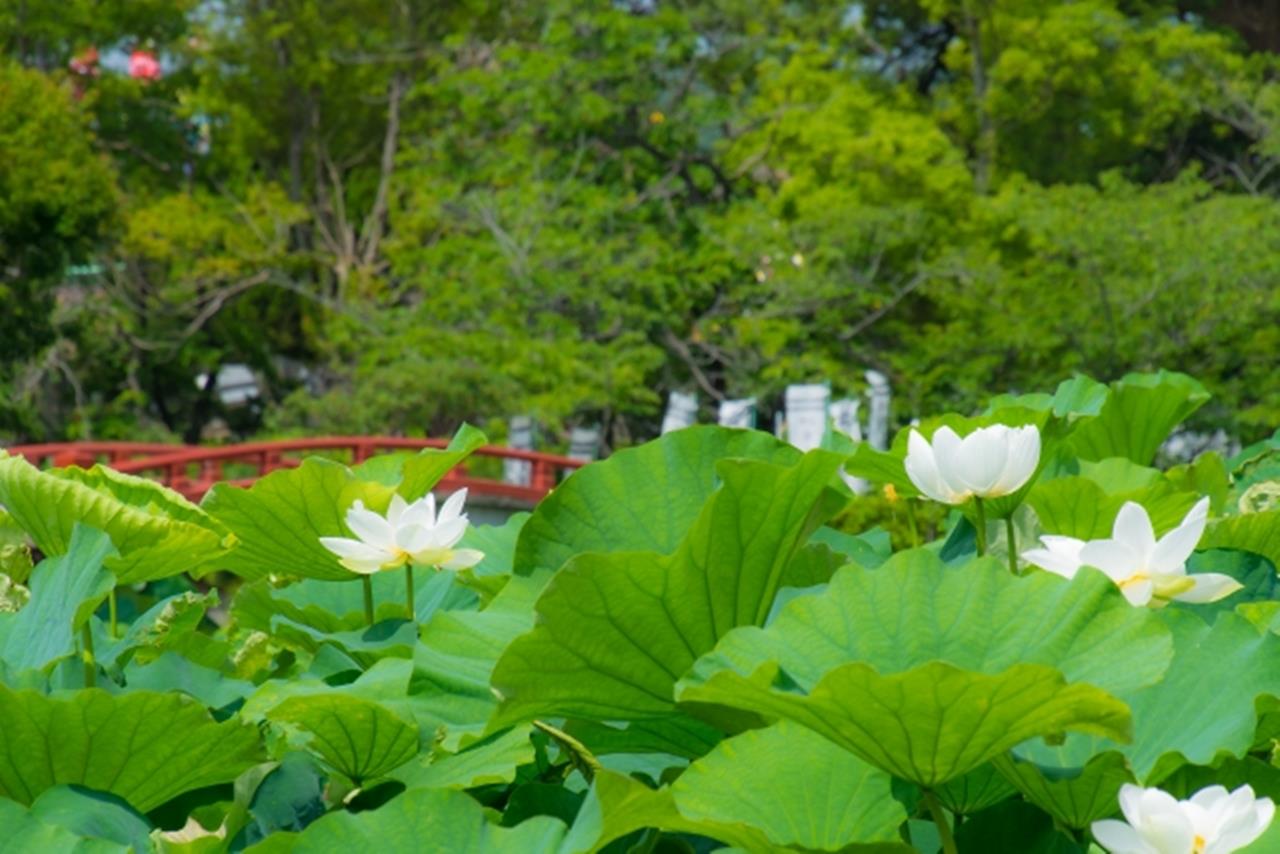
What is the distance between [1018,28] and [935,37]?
3525mm

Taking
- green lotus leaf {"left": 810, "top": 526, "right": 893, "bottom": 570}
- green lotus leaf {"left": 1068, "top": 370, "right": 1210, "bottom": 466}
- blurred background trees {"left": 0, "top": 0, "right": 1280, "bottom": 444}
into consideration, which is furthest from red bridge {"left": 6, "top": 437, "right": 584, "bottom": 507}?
green lotus leaf {"left": 810, "top": 526, "right": 893, "bottom": 570}

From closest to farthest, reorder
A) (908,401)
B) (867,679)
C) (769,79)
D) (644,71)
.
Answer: (867,679)
(908,401)
(644,71)
(769,79)

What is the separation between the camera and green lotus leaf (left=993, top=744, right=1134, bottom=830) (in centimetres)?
63

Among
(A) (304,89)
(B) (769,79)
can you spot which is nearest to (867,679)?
(B) (769,79)

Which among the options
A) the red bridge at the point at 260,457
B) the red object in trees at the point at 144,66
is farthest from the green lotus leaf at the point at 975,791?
the red object in trees at the point at 144,66

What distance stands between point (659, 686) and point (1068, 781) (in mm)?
163

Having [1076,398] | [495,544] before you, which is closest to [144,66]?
[1076,398]

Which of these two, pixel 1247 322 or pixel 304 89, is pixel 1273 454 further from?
pixel 304 89

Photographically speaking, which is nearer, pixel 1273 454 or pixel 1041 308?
pixel 1273 454

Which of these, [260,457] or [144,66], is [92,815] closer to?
[260,457]

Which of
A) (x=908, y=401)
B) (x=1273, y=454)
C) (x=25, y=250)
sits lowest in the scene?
(x=908, y=401)

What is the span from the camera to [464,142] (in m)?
A: 14.7

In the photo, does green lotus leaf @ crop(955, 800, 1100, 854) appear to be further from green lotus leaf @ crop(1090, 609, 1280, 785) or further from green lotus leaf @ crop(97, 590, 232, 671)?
green lotus leaf @ crop(97, 590, 232, 671)

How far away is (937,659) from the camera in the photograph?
2.14ft
